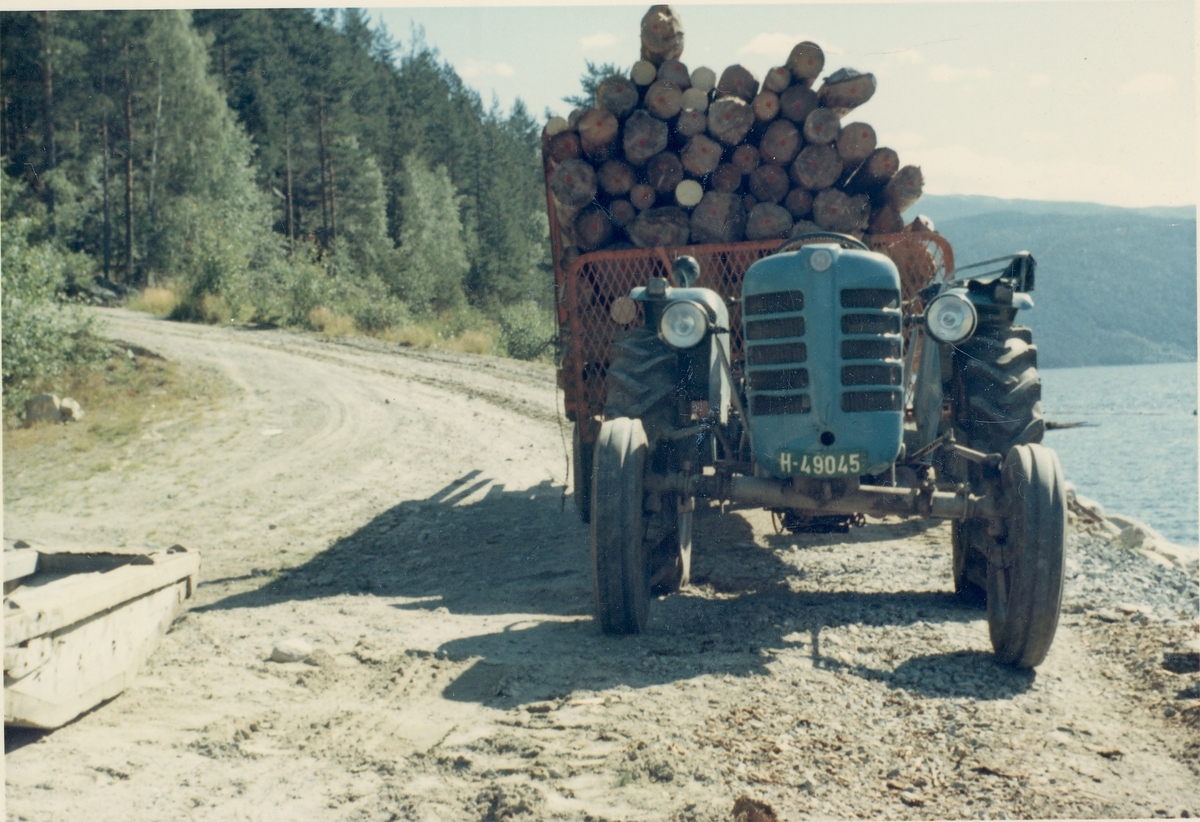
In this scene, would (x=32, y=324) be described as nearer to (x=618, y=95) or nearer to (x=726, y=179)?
(x=618, y=95)

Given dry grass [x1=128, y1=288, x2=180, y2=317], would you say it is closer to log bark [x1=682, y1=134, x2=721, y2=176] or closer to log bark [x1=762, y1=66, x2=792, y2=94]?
log bark [x1=682, y1=134, x2=721, y2=176]

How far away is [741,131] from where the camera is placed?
7.16 metres

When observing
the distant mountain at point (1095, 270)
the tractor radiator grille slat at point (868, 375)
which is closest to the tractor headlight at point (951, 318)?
the tractor radiator grille slat at point (868, 375)

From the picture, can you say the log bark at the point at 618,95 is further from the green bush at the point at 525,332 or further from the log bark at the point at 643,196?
the green bush at the point at 525,332

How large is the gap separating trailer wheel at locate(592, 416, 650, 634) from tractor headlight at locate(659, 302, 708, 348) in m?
0.53

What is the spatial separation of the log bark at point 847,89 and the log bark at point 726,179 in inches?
32.5

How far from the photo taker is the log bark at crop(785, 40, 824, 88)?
23.4ft

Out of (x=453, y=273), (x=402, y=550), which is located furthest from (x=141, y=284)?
(x=402, y=550)

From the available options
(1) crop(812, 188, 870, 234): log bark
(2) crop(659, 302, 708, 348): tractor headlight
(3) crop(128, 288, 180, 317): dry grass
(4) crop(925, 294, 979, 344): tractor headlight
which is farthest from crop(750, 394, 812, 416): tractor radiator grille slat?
(3) crop(128, 288, 180, 317): dry grass

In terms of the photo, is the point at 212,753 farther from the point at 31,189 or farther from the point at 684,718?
the point at 31,189

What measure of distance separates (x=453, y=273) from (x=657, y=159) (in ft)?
95.0

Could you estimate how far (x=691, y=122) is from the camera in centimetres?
714

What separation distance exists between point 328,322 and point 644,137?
52.9 feet

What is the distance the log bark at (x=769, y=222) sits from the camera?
7.03m
